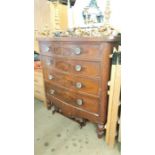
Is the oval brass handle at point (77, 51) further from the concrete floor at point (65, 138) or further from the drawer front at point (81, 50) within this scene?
the concrete floor at point (65, 138)

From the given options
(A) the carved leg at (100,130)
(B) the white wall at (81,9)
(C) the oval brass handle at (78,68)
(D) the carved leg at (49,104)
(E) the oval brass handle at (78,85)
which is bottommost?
(A) the carved leg at (100,130)

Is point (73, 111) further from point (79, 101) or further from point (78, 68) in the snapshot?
point (78, 68)

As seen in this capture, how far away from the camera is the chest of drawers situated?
4.54 ft

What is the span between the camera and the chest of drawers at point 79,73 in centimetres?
138

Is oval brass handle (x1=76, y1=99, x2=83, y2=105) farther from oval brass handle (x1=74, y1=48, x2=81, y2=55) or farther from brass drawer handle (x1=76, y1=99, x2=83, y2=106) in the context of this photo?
oval brass handle (x1=74, y1=48, x2=81, y2=55)

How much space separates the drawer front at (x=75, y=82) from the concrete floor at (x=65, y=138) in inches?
17.1

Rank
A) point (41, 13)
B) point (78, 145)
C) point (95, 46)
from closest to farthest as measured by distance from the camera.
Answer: point (95, 46), point (78, 145), point (41, 13)

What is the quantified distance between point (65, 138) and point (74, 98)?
394 millimetres

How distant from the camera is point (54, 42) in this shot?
5.72 ft

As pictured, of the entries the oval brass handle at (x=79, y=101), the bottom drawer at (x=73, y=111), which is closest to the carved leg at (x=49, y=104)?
the bottom drawer at (x=73, y=111)
